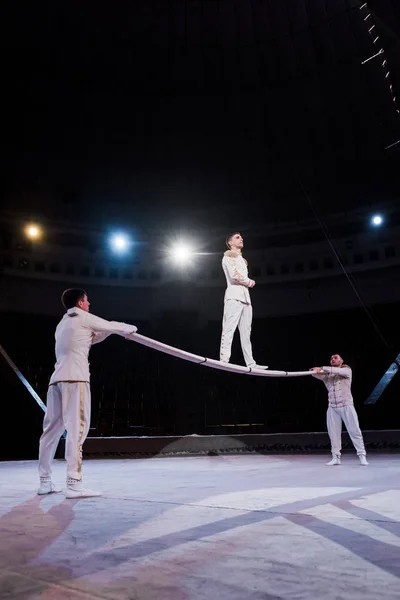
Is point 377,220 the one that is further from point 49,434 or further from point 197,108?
point 49,434

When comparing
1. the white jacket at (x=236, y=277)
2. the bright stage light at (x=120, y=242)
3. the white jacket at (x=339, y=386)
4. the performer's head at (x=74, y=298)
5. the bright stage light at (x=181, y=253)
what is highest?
the bright stage light at (x=120, y=242)

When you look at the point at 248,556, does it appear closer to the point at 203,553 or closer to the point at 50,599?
the point at 203,553

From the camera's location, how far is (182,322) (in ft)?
69.1

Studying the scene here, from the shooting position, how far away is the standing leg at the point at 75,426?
4.92 metres

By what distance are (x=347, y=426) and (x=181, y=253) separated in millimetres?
12849

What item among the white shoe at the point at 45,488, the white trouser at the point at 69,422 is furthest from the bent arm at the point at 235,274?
the white shoe at the point at 45,488

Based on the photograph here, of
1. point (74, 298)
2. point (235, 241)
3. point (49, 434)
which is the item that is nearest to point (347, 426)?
point (235, 241)

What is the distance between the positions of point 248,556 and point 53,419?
10.8 feet

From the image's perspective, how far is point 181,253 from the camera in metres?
20.9

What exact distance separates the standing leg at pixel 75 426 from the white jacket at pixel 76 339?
0.12m

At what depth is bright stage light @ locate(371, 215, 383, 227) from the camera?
754 inches

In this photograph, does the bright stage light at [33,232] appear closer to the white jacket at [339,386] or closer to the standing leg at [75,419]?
the white jacket at [339,386]

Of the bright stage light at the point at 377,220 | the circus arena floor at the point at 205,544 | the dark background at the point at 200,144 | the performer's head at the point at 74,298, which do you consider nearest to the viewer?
the circus arena floor at the point at 205,544

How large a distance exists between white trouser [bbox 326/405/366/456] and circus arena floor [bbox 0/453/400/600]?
161 inches
